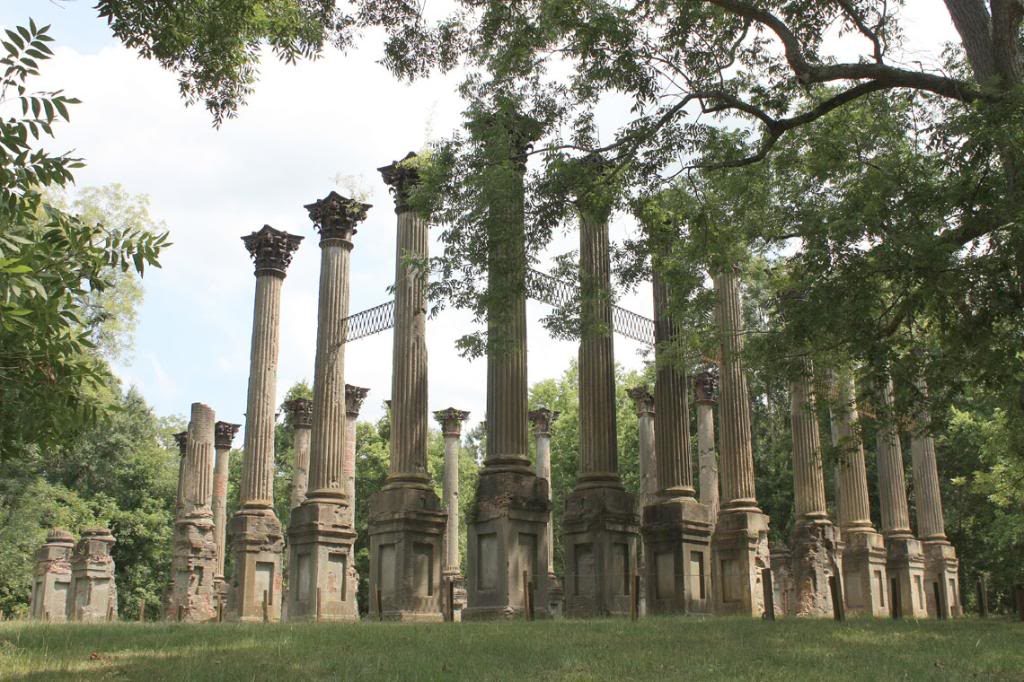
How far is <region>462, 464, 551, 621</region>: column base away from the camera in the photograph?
21.8 m

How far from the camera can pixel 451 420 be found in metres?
42.8

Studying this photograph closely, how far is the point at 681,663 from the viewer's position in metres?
12.2

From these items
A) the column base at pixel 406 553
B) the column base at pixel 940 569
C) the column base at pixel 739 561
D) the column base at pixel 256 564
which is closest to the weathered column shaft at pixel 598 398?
the column base at pixel 406 553

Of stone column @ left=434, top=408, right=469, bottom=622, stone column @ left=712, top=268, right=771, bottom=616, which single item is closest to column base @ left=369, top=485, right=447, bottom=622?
stone column @ left=712, top=268, right=771, bottom=616

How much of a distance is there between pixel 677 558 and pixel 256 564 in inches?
496

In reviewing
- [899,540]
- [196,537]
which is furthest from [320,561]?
[899,540]

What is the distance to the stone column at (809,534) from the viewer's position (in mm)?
28047

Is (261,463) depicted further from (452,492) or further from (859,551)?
(859,551)

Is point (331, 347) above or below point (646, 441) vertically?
above

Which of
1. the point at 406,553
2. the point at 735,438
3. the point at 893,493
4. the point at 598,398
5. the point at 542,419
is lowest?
the point at 406,553

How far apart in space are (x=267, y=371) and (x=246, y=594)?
265 inches

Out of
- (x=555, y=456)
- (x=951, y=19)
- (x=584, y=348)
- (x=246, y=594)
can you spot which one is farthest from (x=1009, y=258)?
(x=555, y=456)

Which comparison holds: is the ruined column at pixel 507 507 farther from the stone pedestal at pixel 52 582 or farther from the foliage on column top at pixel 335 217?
the stone pedestal at pixel 52 582

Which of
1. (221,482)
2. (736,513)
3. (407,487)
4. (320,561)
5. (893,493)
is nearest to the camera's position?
(407,487)
